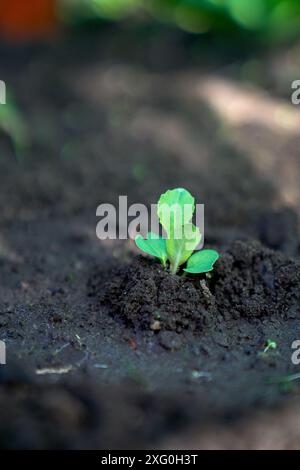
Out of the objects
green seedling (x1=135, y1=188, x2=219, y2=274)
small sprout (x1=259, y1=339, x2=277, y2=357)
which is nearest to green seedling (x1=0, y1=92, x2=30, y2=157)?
green seedling (x1=135, y1=188, x2=219, y2=274)

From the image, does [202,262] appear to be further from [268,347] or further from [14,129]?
[14,129]

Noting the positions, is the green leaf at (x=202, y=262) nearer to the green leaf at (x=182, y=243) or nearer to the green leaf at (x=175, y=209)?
the green leaf at (x=182, y=243)

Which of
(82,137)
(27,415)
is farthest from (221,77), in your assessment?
(27,415)

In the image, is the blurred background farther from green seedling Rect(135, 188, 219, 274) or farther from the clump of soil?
green seedling Rect(135, 188, 219, 274)

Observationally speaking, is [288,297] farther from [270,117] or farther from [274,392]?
[270,117]

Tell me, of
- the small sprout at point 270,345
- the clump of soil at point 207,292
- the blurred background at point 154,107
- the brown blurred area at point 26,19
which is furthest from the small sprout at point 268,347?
the brown blurred area at point 26,19

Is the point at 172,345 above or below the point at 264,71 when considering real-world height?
below

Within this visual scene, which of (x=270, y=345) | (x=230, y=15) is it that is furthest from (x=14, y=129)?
(x=270, y=345)
